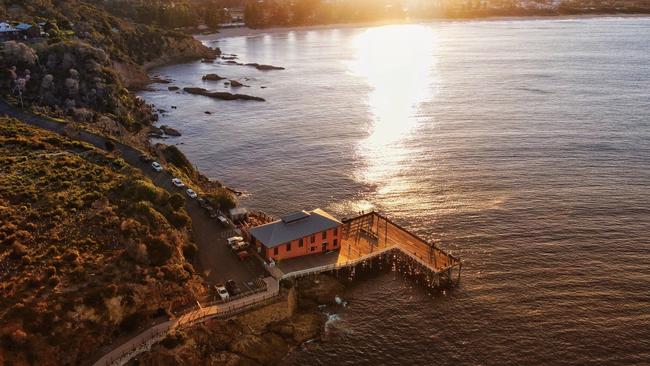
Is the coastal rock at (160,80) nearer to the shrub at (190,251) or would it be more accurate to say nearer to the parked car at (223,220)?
the parked car at (223,220)

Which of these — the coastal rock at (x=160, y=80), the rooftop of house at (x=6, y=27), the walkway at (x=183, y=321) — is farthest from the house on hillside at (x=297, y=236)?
the coastal rock at (x=160, y=80)

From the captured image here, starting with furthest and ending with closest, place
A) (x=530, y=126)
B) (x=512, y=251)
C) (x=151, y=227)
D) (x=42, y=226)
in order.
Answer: (x=530, y=126), (x=512, y=251), (x=151, y=227), (x=42, y=226)

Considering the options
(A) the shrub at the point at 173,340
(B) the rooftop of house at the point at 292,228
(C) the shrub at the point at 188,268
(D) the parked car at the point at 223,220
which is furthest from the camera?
(D) the parked car at the point at 223,220

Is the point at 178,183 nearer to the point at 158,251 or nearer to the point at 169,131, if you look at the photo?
the point at 158,251

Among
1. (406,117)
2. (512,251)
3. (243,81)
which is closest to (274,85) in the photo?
(243,81)

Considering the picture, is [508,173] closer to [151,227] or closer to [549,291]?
[549,291]

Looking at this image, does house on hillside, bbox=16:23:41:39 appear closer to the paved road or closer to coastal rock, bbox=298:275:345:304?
the paved road

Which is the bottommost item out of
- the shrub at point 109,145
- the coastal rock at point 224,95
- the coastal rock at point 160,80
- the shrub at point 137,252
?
the shrub at point 137,252
